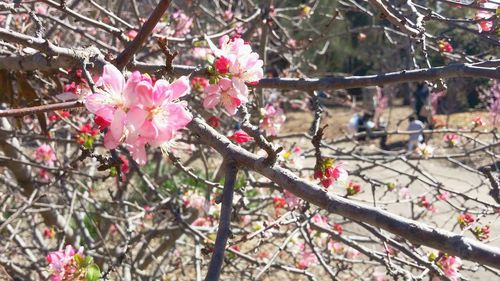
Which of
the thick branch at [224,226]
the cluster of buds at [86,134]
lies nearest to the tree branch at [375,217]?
the thick branch at [224,226]

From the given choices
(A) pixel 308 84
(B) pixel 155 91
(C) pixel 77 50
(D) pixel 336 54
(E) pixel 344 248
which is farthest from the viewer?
(D) pixel 336 54

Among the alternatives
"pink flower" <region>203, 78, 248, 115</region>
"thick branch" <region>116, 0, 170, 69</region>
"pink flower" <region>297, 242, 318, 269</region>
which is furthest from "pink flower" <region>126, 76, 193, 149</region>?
"pink flower" <region>297, 242, 318, 269</region>

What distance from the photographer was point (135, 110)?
3.06 feet

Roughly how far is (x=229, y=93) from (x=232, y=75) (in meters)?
0.05

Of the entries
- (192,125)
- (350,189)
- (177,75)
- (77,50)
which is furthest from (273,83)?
(350,189)

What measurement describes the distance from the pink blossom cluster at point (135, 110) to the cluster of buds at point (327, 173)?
0.45m

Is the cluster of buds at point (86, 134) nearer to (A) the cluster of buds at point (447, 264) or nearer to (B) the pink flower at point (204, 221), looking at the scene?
(B) the pink flower at point (204, 221)

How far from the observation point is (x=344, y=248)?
4336 mm

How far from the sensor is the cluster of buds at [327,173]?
1283mm

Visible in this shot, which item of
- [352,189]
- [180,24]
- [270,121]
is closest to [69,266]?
[352,189]

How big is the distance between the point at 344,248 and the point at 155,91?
12.1 ft

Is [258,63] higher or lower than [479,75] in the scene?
higher

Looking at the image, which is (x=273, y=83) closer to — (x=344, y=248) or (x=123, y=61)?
(x=123, y=61)

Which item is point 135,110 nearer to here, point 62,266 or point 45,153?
point 62,266
